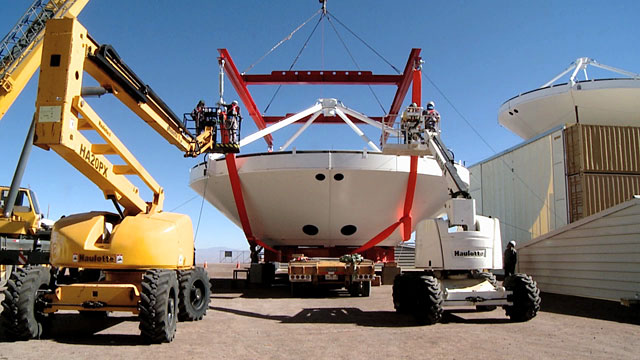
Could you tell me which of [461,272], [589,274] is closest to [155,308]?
[461,272]

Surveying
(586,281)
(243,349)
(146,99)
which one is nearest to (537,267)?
(586,281)

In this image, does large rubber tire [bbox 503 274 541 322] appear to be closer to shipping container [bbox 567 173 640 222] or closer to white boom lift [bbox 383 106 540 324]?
white boom lift [bbox 383 106 540 324]

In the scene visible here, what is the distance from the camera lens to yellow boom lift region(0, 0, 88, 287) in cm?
1427

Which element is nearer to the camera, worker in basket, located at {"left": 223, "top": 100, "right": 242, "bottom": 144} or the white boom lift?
the white boom lift

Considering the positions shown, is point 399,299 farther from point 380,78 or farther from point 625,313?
point 380,78

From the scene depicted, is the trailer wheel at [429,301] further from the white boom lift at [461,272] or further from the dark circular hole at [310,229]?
the dark circular hole at [310,229]

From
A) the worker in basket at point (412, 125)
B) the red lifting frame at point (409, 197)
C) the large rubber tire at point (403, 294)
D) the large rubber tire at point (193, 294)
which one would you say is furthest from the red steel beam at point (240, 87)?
the large rubber tire at point (403, 294)

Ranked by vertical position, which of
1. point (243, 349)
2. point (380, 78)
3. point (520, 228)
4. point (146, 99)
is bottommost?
point (243, 349)

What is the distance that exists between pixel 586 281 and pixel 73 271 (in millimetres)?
12213

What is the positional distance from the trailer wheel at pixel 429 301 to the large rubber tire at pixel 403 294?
96cm

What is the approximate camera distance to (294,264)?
14.0 metres

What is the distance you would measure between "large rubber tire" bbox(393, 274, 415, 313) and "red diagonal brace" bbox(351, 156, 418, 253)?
624 cm

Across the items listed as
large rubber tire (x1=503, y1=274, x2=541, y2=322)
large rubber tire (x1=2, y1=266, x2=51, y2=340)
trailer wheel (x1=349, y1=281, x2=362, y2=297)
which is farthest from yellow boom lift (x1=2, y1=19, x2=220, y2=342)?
trailer wheel (x1=349, y1=281, x2=362, y2=297)

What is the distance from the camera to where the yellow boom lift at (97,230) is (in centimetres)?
670
